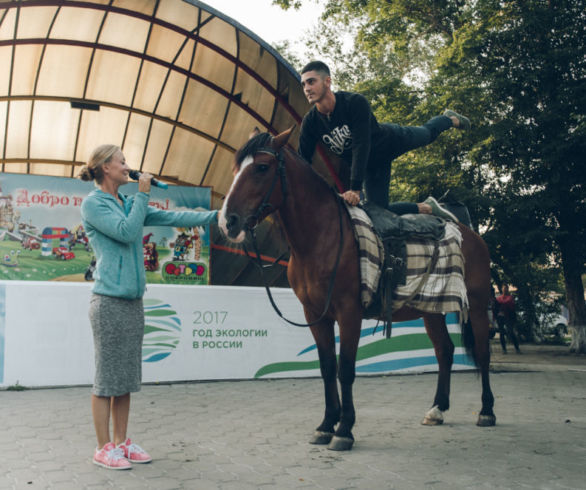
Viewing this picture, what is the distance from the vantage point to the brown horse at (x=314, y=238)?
4301 mm

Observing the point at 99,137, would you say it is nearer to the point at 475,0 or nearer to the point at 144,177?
the point at 475,0

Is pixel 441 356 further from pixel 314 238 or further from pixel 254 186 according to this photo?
pixel 254 186

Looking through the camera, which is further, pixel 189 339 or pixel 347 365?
pixel 189 339

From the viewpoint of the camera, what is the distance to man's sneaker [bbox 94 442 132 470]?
12.6 ft

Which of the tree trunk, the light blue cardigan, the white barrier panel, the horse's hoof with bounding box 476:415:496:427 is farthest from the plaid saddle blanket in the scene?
the tree trunk

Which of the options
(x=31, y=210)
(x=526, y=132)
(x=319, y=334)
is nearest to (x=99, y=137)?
(x=31, y=210)

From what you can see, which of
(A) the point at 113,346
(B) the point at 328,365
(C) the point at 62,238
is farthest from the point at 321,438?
(C) the point at 62,238

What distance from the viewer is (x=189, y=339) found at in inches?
338

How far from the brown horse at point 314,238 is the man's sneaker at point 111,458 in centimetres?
154

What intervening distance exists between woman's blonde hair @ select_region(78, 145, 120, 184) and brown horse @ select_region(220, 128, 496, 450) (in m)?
0.88

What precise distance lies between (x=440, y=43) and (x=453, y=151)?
34.3ft

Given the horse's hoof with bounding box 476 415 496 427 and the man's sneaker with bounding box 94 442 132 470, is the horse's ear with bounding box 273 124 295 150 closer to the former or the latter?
the man's sneaker with bounding box 94 442 132 470

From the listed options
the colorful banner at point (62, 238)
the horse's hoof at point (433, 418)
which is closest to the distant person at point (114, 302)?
the horse's hoof at point (433, 418)

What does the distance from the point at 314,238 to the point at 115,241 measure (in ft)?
5.01
